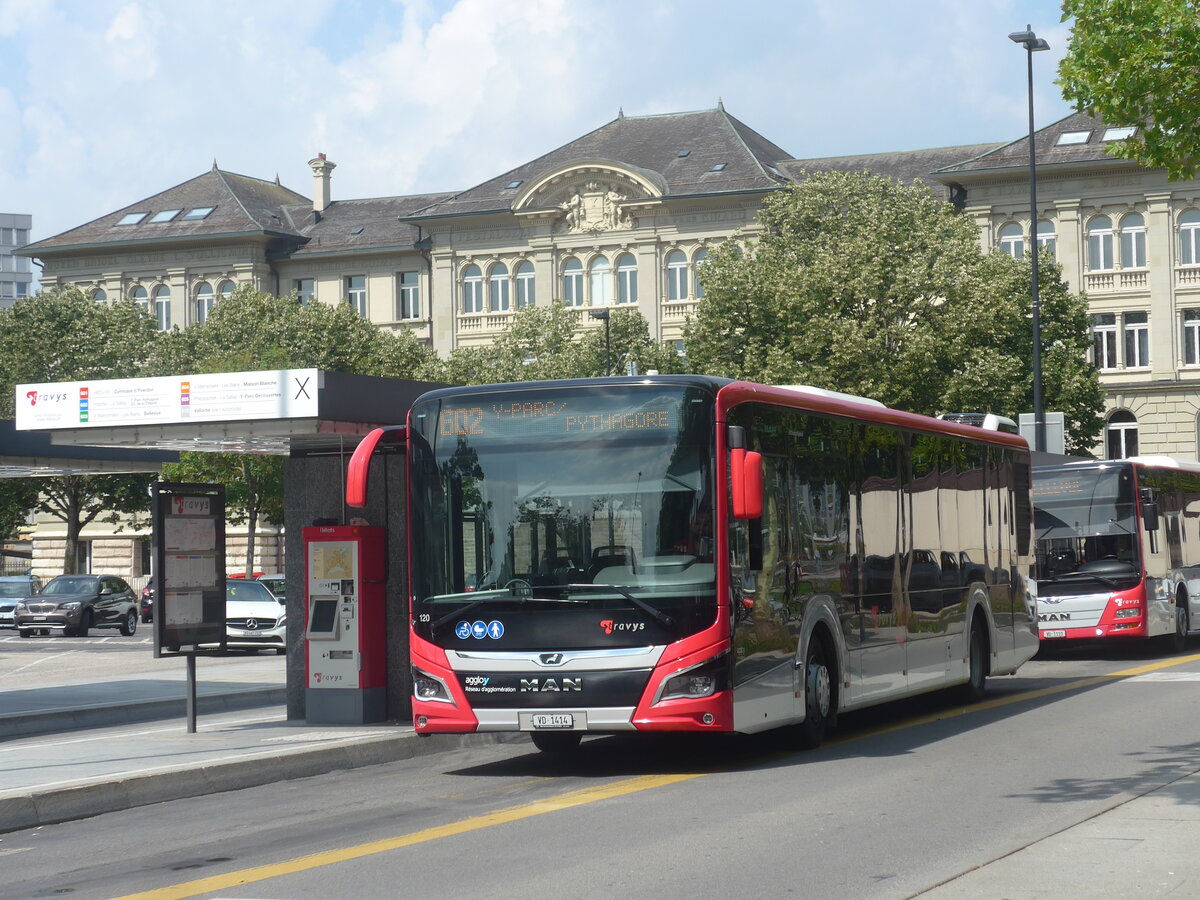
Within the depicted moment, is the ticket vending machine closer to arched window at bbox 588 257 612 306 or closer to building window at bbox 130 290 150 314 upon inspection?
arched window at bbox 588 257 612 306

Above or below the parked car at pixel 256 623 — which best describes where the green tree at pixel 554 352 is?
above

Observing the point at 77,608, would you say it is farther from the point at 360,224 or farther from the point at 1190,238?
the point at 1190,238

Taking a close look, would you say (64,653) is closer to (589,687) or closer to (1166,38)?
(589,687)

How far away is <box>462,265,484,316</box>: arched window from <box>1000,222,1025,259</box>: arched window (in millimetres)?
22019

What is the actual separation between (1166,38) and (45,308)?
5700cm

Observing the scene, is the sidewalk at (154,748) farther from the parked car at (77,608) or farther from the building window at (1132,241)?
the building window at (1132,241)

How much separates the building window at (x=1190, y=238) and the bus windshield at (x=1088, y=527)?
42792 mm

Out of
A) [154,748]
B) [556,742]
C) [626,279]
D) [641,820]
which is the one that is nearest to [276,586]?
[154,748]

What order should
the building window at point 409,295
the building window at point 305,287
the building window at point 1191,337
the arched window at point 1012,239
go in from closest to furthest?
the building window at point 1191,337 < the arched window at point 1012,239 < the building window at point 409,295 < the building window at point 305,287

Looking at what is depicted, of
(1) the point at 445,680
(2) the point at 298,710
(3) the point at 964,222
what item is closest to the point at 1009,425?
(2) the point at 298,710

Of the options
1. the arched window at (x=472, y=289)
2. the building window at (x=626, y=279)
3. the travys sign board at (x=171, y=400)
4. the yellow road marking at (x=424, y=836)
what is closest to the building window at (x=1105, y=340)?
the building window at (x=626, y=279)

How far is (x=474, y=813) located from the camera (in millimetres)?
10727

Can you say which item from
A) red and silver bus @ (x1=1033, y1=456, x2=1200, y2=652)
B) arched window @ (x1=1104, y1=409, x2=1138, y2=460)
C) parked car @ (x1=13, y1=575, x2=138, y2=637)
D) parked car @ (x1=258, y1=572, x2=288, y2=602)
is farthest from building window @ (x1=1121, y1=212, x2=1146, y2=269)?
red and silver bus @ (x1=1033, y1=456, x2=1200, y2=652)

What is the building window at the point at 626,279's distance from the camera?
73188 millimetres
